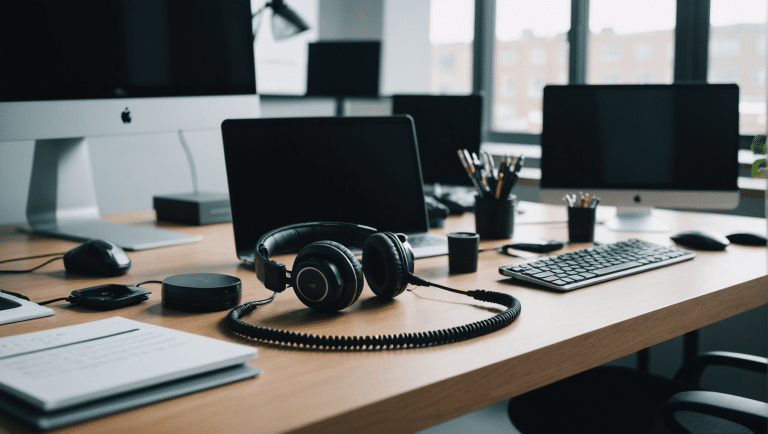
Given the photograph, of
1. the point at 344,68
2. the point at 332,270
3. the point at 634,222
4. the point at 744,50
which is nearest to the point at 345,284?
the point at 332,270

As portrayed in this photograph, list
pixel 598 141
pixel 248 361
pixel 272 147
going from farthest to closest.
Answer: pixel 598 141
pixel 272 147
pixel 248 361

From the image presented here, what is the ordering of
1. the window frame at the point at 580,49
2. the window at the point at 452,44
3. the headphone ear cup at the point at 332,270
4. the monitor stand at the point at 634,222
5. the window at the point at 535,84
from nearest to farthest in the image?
the headphone ear cup at the point at 332,270
the monitor stand at the point at 634,222
the window frame at the point at 580,49
the window at the point at 535,84
the window at the point at 452,44

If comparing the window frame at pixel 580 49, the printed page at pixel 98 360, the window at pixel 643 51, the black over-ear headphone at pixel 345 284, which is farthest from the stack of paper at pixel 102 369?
the window at pixel 643 51

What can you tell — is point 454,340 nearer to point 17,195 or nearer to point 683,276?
point 683,276

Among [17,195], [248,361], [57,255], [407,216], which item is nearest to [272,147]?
[407,216]

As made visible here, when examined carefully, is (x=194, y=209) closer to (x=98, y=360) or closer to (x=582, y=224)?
(x=582, y=224)

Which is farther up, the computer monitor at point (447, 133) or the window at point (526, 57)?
the window at point (526, 57)

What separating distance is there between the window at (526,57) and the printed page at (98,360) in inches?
127

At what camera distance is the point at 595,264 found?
1.21m

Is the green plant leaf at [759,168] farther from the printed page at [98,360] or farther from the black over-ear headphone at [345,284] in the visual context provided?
the printed page at [98,360]

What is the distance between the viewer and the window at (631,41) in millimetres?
3221

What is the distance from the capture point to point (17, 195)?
2020mm

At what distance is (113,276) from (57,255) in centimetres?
Result: 25

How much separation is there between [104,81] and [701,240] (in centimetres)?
129
